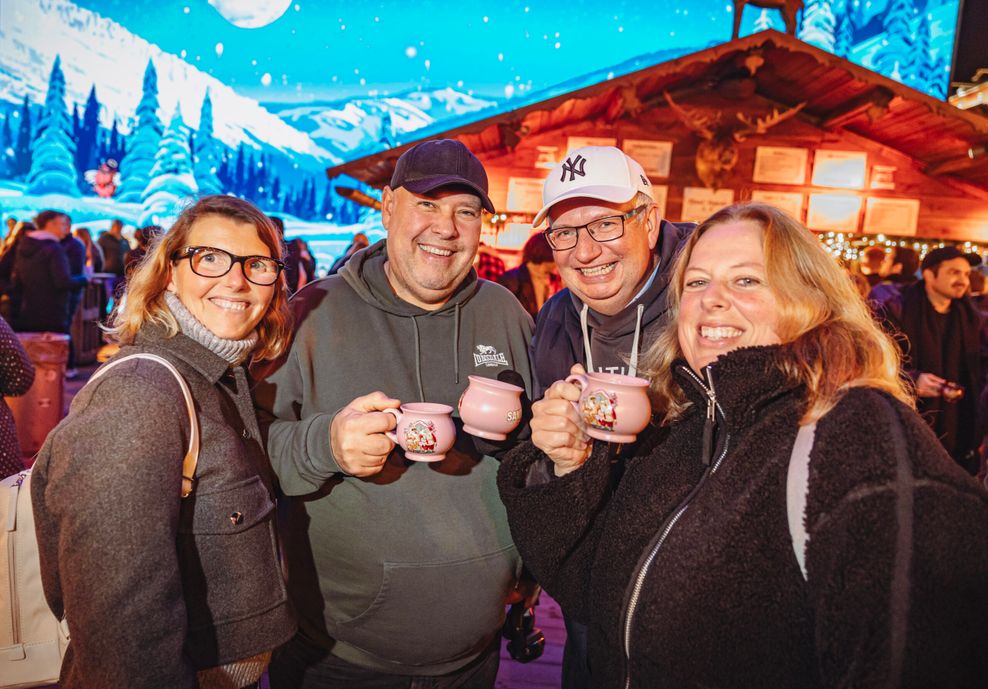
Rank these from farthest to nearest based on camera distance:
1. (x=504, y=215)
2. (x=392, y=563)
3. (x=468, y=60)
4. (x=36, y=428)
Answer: (x=468, y=60) → (x=504, y=215) → (x=36, y=428) → (x=392, y=563)

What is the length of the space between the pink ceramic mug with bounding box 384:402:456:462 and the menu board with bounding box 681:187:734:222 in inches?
277

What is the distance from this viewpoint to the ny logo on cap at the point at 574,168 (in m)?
2.27

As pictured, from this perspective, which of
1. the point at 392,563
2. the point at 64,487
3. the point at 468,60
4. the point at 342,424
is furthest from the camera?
the point at 468,60

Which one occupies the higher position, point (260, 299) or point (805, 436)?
point (260, 299)

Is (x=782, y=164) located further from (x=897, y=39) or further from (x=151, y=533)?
(x=897, y=39)

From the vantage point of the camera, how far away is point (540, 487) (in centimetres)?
159

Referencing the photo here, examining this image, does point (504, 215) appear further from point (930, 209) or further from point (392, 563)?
point (392, 563)

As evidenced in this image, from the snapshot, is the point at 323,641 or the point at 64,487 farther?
the point at 323,641

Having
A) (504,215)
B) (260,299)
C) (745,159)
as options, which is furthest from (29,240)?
(745,159)

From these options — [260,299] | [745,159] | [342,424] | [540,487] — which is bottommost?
[540,487]

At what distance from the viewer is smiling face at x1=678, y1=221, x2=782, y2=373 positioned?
1395 millimetres

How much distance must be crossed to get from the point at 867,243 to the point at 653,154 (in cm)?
308

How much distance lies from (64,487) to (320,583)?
0.89 metres

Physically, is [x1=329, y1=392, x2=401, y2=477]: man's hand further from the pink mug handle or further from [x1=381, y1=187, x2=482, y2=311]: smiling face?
[x1=381, y1=187, x2=482, y2=311]: smiling face
